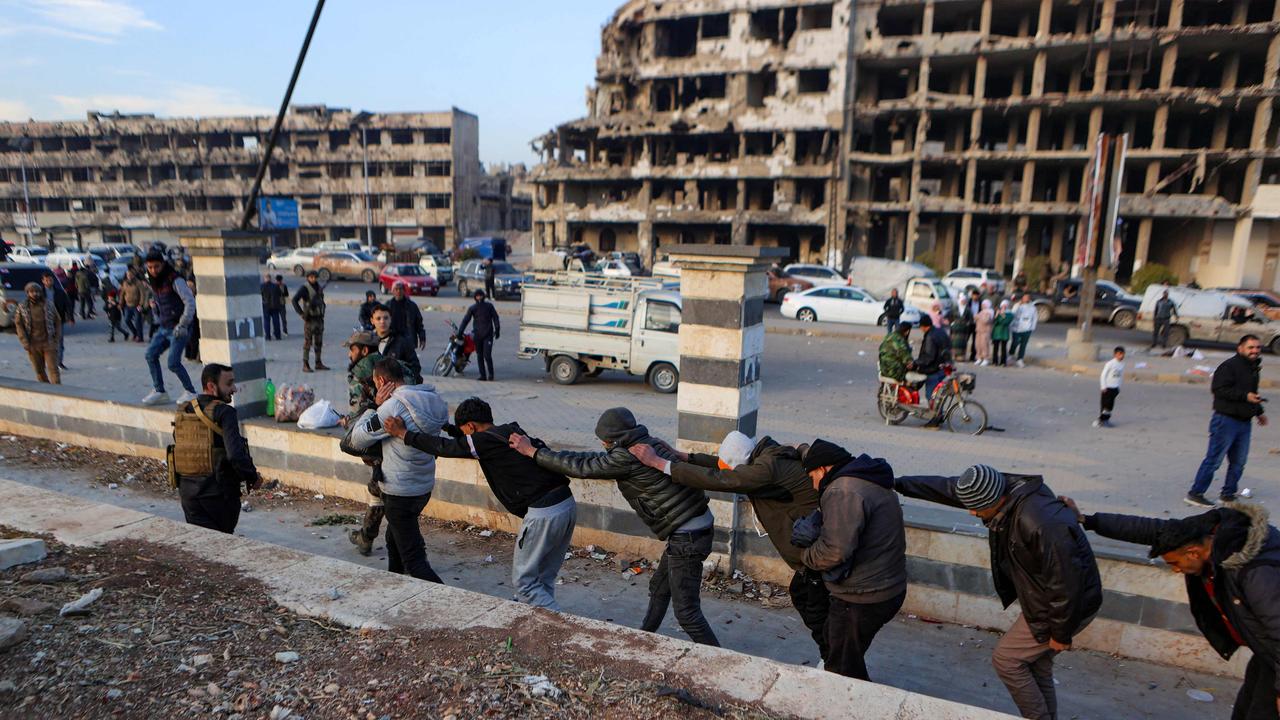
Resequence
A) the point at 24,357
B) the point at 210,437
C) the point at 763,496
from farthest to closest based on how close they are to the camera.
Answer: the point at 24,357 → the point at 210,437 → the point at 763,496

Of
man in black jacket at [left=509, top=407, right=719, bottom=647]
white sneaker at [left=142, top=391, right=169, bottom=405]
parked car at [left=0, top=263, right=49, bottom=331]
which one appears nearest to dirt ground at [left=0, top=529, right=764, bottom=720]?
man in black jacket at [left=509, top=407, right=719, bottom=647]

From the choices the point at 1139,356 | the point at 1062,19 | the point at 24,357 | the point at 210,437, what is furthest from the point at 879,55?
the point at 210,437

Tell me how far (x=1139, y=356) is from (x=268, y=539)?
744 inches

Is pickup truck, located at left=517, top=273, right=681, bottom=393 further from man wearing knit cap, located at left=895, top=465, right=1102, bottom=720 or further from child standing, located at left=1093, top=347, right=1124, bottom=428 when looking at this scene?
man wearing knit cap, located at left=895, top=465, right=1102, bottom=720

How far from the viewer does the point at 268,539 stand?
6.52m

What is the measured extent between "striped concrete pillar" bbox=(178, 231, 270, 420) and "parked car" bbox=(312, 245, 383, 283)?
90.1 ft

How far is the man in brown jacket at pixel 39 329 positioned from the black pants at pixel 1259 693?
44.3 feet

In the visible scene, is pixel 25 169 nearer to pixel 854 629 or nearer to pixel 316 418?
pixel 316 418

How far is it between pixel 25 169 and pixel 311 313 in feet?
216

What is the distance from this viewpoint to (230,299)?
7.72m

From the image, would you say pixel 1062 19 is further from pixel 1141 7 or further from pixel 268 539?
pixel 268 539

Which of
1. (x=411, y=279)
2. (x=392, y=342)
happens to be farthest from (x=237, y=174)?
(x=392, y=342)

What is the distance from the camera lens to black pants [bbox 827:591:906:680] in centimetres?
379

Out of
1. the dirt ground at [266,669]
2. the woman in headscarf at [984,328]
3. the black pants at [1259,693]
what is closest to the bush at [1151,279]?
the woman in headscarf at [984,328]
